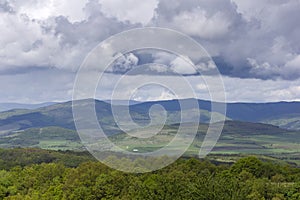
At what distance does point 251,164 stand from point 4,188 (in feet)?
202

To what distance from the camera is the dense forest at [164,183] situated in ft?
246

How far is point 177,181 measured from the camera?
8712cm

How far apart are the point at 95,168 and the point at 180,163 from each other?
2335 centimetres

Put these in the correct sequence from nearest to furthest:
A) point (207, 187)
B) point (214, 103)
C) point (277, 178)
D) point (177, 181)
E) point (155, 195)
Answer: point (214, 103)
point (207, 187)
point (155, 195)
point (177, 181)
point (277, 178)

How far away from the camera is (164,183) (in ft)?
276

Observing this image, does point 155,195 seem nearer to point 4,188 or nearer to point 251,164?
point 251,164

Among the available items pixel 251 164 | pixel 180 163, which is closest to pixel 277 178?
pixel 251 164

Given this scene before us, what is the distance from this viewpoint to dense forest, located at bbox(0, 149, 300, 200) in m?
75.1

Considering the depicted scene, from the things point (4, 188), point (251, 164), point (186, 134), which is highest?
point (186, 134)

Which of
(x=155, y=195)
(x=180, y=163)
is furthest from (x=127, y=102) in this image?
(x=180, y=163)

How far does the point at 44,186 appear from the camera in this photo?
117 metres

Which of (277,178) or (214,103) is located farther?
(277,178)

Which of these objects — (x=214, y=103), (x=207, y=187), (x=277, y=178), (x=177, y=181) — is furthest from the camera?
(x=277, y=178)

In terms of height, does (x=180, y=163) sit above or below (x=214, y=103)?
below
